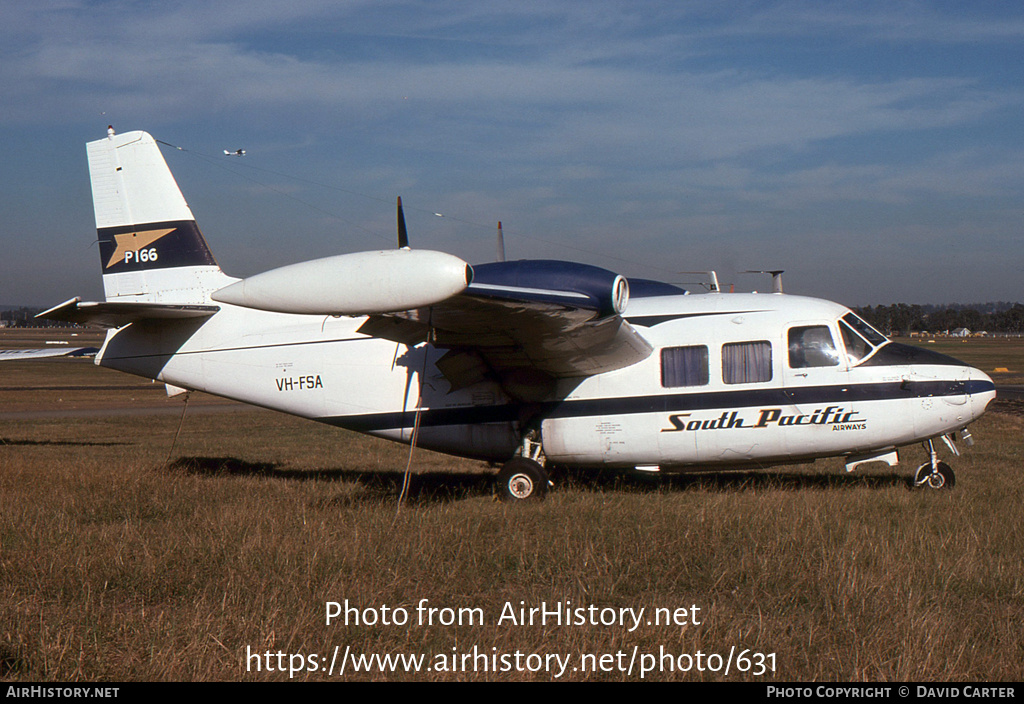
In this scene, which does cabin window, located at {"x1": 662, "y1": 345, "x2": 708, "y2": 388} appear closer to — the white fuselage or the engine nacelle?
the white fuselage

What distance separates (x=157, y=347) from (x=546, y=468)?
254 inches

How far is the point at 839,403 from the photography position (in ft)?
35.9

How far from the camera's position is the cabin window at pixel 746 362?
1109 centimetres

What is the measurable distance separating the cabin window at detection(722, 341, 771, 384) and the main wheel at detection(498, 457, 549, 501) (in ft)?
9.56

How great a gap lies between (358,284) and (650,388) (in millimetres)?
5544

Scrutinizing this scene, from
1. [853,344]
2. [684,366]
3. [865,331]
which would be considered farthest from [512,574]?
[865,331]

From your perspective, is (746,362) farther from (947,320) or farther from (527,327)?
(947,320)

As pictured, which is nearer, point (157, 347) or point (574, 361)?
point (574, 361)

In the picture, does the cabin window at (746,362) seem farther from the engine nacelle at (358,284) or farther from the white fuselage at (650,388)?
the engine nacelle at (358,284)

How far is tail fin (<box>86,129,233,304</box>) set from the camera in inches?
514

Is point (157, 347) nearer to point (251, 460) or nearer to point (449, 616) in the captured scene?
point (251, 460)

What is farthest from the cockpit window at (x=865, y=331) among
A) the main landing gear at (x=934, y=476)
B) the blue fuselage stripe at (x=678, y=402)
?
the main landing gear at (x=934, y=476)

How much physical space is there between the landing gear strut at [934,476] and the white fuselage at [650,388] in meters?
0.69
